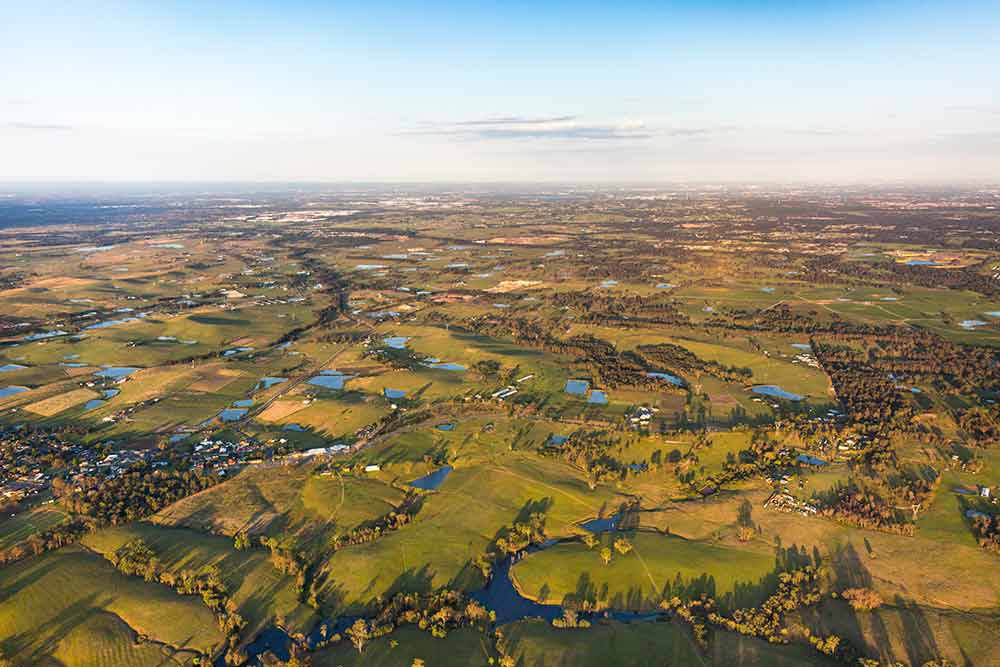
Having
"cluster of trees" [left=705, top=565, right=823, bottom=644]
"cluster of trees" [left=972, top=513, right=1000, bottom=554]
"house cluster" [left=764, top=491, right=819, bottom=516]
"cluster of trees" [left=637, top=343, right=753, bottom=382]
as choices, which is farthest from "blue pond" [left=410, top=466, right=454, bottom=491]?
"cluster of trees" [left=972, top=513, right=1000, bottom=554]

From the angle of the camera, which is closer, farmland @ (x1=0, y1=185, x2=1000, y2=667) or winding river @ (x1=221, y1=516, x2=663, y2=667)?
winding river @ (x1=221, y1=516, x2=663, y2=667)

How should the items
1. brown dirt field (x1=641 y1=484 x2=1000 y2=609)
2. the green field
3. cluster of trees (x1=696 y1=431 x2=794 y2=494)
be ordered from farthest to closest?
cluster of trees (x1=696 y1=431 x2=794 y2=494) < the green field < brown dirt field (x1=641 y1=484 x2=1000 y2=609)

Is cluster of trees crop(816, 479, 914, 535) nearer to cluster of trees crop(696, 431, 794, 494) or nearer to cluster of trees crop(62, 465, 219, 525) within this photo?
cluster of trees crop(696, 431, 794, 494)

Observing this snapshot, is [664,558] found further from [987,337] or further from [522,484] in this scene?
[987,337]

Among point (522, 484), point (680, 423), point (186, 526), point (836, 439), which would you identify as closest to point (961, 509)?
point (836, 439)

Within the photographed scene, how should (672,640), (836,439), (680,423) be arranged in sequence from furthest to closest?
(680,423), (836,439), (672,640)

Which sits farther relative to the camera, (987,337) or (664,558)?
(987,337)
